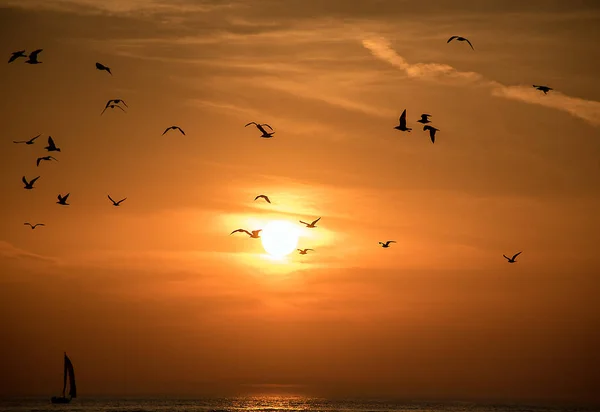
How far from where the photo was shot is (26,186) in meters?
110

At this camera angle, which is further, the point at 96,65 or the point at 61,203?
the point at 61,203

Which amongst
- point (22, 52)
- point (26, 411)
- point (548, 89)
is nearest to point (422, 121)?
point (548, 89)

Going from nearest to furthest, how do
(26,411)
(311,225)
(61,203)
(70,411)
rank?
(61,203) → (311,225) → (70,411) → (26,411)

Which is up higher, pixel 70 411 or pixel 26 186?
pixel 26 186

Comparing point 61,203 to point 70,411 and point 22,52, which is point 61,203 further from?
point 70,411

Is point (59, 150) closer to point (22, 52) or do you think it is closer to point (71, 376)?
point (22, 52)

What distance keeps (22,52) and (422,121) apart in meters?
41.1

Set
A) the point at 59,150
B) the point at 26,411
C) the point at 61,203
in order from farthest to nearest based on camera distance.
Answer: the point at 26,411 < the point at 61,203 < the point at 59,150

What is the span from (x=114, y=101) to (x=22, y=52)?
1094 cm

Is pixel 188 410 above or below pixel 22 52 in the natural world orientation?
below

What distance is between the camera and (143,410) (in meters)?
192

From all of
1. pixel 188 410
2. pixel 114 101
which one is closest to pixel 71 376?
pixel 188 410

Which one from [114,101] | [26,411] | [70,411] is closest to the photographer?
[114,101]

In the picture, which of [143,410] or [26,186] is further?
[143,410]
